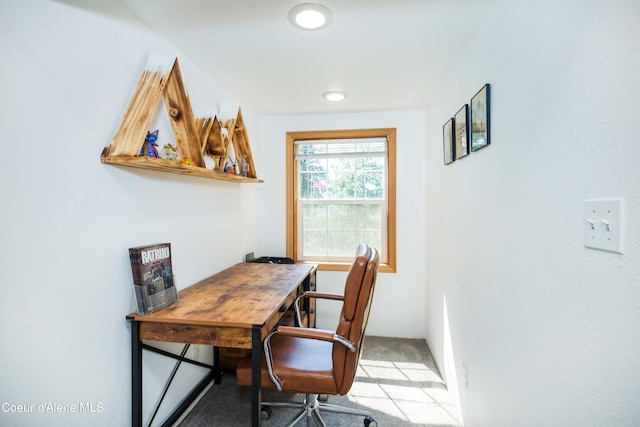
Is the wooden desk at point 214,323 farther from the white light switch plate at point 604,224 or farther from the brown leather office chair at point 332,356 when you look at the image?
the white light switch plate at point 604,224

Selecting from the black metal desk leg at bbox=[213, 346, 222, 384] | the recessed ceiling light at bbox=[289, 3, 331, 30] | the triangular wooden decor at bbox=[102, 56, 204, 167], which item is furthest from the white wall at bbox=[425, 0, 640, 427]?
the black metal desk leg at bbox=[213, 346, 222, 384]

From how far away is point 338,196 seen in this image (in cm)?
324

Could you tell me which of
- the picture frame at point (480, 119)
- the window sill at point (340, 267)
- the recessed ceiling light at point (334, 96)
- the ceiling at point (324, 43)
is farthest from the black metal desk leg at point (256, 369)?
the recessed ceiling light at point (334, 96)

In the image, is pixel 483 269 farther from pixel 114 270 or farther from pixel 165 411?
pixel 165 411

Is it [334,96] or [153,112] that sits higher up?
[334,96]

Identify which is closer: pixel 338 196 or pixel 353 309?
pixel 353 309

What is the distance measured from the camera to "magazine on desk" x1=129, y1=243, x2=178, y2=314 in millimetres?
1372

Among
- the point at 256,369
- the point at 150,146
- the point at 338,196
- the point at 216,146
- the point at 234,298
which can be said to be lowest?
the point at 256,369

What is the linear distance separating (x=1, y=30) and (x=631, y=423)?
79.1 inches

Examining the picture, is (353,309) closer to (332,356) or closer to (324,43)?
(332,356)

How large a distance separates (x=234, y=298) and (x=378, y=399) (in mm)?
1260

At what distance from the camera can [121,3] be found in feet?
4.59

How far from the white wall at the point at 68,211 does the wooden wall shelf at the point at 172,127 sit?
0.25 feet

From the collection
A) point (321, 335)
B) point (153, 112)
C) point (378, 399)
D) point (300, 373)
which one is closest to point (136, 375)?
point (300, 373)
